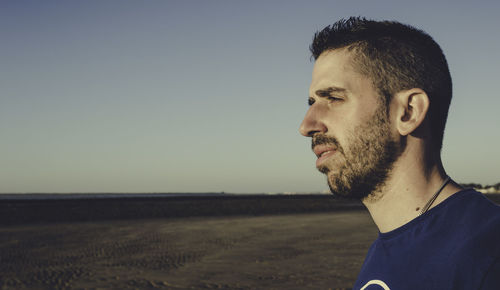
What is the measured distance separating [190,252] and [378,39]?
1053 centimetres

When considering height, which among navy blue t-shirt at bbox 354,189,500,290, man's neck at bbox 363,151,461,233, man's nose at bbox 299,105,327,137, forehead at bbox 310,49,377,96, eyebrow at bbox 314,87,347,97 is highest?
forehead at bbox 310,49,377,96

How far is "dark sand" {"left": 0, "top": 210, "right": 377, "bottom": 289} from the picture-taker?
7758 millimetres

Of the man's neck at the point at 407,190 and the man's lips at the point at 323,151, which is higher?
the man's lips at the point at 323,151

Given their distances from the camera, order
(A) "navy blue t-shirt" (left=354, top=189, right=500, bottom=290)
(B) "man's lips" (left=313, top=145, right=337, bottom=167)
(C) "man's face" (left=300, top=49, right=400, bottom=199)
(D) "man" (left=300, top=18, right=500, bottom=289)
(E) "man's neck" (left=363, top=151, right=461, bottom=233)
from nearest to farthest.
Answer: (A) "navy blue t-shirt" (left=354, top=189, right=500, bottom=290), (D) "man" (left=300, top=18, right=500, bottom=289), (E) "man's neck" (left=363, top=151, right=461, bottom=233), (C) "man's face" (left=300, top=49, right=400, bottom=199), (B) "man's lips" (left=313, top=145, right=337, bottom=167)

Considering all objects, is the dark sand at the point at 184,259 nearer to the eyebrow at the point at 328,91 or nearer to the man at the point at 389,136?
the man at the point at 389,136

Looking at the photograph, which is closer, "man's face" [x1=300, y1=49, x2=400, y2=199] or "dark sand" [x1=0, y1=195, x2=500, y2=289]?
"man's face" [x1=300, y1=49, x2=400, y2=199]

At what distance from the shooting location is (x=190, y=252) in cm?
1123

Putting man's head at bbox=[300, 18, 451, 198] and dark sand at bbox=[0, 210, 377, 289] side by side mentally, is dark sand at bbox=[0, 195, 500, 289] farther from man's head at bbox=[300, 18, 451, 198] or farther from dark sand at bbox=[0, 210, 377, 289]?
man's head at bbox=[300, 18, 451, 198]

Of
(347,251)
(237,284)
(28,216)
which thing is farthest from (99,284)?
(28,216)

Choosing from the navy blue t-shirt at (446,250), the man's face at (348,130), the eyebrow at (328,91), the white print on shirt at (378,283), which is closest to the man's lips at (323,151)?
the man's face at (348,130)

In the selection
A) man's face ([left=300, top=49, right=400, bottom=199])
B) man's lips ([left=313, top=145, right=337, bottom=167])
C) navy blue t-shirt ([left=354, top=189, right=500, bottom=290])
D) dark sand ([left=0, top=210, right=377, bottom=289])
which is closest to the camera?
navy blue t-shirt ([left=354, top=189, right=500, bottom=290])

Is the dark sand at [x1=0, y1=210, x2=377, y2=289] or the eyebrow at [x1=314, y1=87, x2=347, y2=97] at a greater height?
the eyebrow at [x1=314, y1=87, x2=347, y2=97]

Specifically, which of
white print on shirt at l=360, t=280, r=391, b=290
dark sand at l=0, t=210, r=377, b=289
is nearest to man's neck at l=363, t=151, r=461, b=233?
white print on shirt at l=360, t=280, r=391, b=290

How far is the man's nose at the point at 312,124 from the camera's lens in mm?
1779
